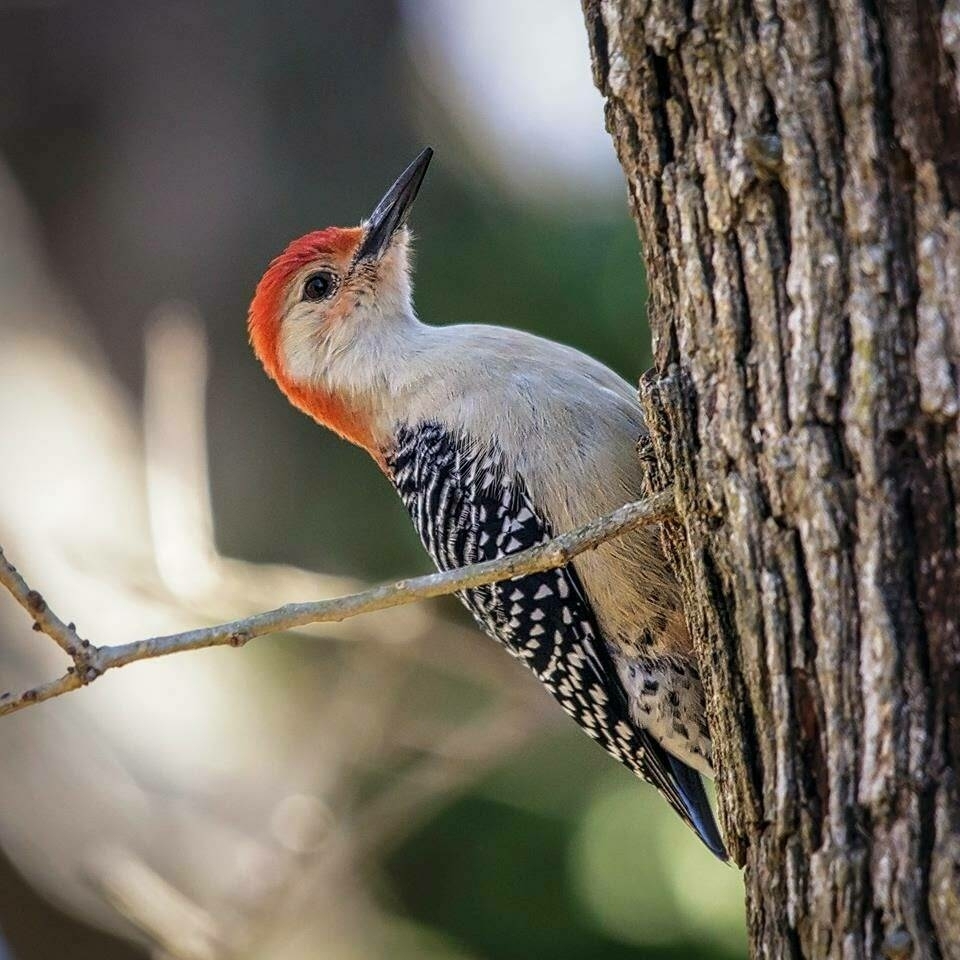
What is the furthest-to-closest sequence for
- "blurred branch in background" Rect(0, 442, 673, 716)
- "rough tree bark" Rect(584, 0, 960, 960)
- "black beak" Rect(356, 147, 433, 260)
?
"black beak" Rect(356, 147, 433, 260) < "blurred branch in background" Rect(0, 442, 673, 716) < "rough tree bark" Rect(584, 0, 960, 960)

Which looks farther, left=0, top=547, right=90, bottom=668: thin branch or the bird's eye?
the bird's eye

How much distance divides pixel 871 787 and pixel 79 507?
5140mm

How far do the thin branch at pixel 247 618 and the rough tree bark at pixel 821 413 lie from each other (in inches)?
15.7

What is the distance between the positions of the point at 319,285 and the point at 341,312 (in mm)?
197

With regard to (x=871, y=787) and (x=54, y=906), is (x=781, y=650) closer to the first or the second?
(x=871, y=787)

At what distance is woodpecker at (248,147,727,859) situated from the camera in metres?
4.29

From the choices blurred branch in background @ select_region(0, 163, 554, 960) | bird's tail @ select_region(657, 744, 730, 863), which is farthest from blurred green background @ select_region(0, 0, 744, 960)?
bird's tail @ select_region(657, 744, 730, 863)

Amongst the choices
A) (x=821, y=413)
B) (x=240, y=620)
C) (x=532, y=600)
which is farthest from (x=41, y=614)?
(x=532, y=600)

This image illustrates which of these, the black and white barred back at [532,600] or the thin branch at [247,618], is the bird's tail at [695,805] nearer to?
the black and white barred back at [532,600]

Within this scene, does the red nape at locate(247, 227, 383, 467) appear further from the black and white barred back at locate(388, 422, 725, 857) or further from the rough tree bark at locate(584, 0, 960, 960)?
the rough tree bark at locate(584, 0, 960, 960)

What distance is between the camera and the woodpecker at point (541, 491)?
4293mm

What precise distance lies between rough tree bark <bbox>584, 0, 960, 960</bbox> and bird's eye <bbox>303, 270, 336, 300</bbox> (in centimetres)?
265

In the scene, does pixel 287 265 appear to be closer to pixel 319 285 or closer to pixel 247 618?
pixel 319 285

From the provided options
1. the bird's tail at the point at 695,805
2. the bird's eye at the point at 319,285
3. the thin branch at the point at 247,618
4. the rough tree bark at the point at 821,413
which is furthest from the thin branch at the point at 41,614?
the bird's eye at the point at 319,285
